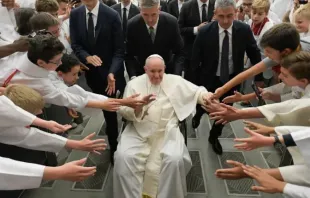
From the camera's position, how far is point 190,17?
4539 millimetres

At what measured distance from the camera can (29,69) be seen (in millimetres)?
2398

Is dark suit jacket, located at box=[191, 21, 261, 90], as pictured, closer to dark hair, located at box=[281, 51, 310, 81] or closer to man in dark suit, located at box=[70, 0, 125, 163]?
man in dark suit, located at box=[70, 0, 125, 163]

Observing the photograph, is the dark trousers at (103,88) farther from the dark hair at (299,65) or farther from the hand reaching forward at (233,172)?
the dark hair at (299,65)

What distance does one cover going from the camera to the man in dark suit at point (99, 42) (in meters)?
3.18

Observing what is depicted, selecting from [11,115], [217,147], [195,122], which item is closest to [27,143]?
[11,115]

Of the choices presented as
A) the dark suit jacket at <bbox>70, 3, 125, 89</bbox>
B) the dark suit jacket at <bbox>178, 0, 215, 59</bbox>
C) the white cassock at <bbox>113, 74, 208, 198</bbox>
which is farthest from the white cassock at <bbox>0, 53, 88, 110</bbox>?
the dark suit jacket at <bbox>178, 0, 215, 59</bbox>

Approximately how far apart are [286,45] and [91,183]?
237 centimetres

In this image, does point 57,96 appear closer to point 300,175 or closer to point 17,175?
point 17,175

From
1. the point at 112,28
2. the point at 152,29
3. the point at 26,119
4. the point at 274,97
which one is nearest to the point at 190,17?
the point at 152,29

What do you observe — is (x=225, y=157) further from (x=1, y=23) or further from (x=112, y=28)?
(x=1, y=23)

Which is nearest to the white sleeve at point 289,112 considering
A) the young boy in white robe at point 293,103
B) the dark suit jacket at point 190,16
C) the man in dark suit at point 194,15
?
the young boy in white robe at point 293,103

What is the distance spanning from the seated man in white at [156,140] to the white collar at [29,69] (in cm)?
90

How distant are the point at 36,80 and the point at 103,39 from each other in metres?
1.04

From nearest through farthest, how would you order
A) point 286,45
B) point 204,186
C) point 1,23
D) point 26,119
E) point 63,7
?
point 26,119 → point 286,45 → point 204,186 → point 1,23 → point 63,7
